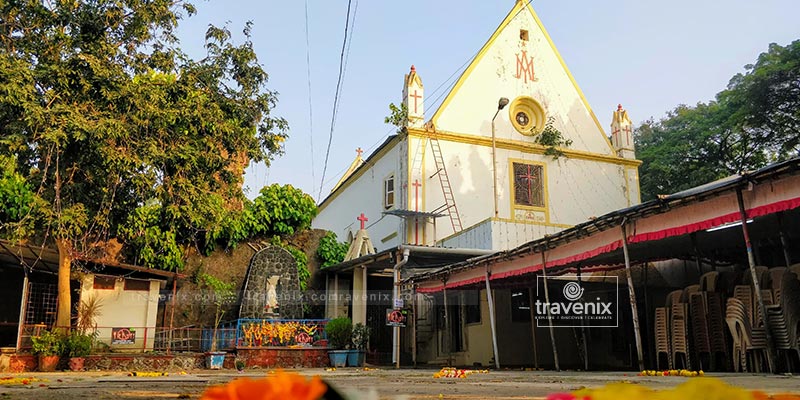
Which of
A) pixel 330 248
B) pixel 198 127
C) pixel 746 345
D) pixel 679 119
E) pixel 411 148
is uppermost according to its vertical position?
pixel 679 119

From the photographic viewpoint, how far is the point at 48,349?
35.7ft

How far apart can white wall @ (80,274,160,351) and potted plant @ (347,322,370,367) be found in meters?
4.46

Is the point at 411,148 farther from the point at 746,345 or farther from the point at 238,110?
the point at 746,345

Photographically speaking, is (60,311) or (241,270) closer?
(60,311)

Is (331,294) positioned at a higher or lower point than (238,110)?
lower

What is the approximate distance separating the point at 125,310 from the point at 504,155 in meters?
10.7

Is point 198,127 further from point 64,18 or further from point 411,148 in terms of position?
point 411,148

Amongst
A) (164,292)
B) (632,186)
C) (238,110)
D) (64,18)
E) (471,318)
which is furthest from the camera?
(632,186)

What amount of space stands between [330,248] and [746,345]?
12.0 meters

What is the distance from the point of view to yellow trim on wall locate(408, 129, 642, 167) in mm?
17188

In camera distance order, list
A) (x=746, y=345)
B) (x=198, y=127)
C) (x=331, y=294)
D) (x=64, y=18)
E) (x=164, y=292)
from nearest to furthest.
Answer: (x=746, y=345), (x=64, y=18), (x=198, y=127), (x=164, y=292), (x=331, y=294)

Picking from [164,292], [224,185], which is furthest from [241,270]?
[224,185]

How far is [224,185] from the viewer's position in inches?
511

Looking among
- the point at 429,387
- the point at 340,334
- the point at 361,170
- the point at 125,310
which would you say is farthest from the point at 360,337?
the point at 429,387
